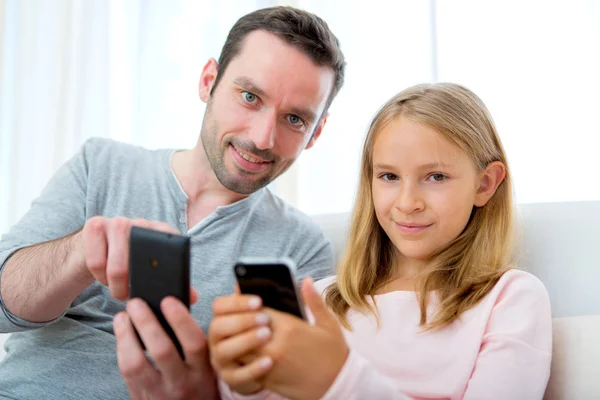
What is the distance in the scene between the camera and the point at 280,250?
160cm

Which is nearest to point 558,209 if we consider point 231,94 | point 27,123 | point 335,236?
point 335,236

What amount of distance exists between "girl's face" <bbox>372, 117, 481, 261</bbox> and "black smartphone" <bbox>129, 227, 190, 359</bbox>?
0.58 metres

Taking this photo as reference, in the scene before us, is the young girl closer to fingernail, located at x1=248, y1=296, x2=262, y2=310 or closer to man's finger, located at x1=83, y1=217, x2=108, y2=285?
fingernail, located at x1=248, y1=296, x2=262, y2=310

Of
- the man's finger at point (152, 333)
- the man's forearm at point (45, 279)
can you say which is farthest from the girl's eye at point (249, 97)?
the man's finger at point (152, 333)

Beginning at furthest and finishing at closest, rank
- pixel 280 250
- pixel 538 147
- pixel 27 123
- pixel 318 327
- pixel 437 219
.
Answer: pixel 27 123, pixel 538 147, pixel 280 250, pixel 437 219, pixel 318 327

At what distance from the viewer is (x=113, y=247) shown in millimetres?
958

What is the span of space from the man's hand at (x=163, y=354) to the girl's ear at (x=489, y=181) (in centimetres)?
73

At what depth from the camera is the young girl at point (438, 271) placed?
3.74 feet

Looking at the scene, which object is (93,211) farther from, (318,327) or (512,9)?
(512,9)

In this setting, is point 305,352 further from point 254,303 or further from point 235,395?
point 235,395

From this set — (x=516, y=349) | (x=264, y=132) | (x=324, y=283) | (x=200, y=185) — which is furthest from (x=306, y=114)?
(x=516, y=349)

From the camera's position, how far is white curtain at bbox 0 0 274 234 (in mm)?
2525

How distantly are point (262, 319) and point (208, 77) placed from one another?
3.69 ft

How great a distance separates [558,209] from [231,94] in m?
0.87
